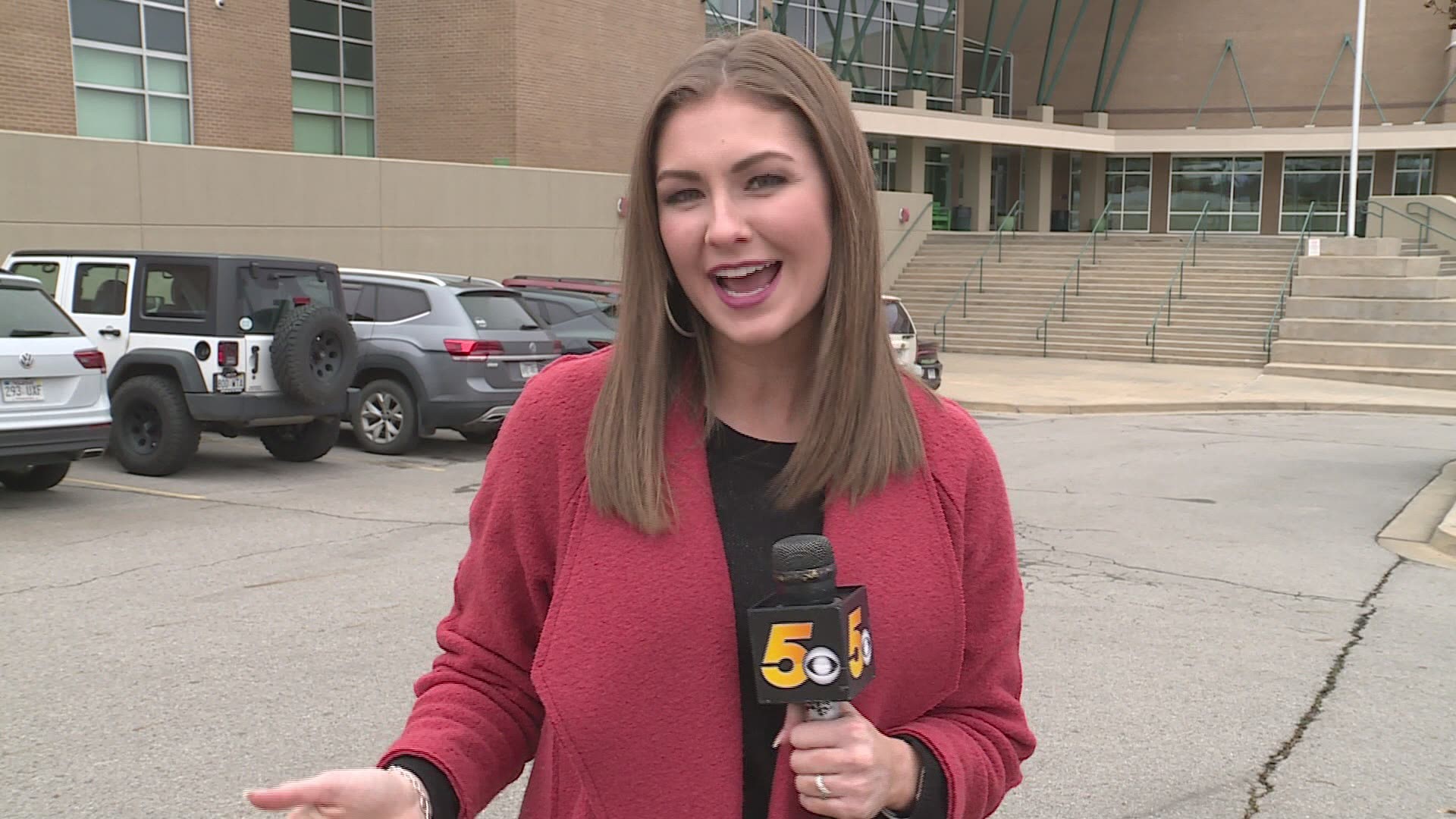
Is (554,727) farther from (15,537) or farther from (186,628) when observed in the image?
(15,537)

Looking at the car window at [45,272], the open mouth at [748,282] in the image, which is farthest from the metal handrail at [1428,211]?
the open mouth at [748,282]

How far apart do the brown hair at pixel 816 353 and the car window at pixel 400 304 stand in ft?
39.8

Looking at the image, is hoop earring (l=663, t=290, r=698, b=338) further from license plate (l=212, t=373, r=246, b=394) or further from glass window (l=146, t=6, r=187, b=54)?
glass window (l=146, t=6, r=187, b=54)

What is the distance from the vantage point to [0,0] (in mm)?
20266

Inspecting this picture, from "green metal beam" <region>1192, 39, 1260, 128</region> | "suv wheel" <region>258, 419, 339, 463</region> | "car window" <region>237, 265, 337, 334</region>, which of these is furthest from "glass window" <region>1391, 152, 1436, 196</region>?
"car window" <region>237, 265, 337, 334</region>

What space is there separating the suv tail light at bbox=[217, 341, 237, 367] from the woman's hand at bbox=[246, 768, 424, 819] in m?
10.5

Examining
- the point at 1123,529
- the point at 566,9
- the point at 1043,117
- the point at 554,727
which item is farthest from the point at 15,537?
the point at 1043,117

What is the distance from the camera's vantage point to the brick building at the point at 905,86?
79.4ft

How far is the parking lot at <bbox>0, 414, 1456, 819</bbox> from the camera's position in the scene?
486 centimetres

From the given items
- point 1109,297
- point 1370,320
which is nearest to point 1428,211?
point 1109,297

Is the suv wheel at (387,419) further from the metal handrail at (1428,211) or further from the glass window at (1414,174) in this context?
the glass window at (1414,174)

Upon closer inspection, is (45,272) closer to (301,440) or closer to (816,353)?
(301,440)

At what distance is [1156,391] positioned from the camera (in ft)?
71.6

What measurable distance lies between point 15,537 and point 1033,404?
46.6 feet
